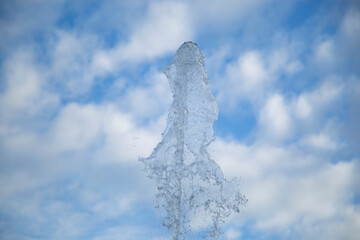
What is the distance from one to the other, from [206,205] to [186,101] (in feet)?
29.7

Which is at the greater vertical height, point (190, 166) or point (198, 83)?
point (198, 83)

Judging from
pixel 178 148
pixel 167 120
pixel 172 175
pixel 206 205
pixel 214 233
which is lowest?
pixel 214 233

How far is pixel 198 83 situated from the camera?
3325 centimetres

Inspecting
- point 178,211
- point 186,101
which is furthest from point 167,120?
point 178,211

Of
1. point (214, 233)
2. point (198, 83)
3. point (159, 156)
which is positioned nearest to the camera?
point (214, 233)

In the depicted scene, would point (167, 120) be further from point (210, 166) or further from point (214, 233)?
point (214, 233)

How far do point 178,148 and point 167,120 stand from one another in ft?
8.67

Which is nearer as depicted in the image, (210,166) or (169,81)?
(210,166)

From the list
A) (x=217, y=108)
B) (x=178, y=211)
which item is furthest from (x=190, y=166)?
(x=217, y=108)

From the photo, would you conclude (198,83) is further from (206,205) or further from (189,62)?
(206,205)

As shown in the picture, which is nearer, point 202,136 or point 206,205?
point 206,205

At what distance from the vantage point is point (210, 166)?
99.3 feet

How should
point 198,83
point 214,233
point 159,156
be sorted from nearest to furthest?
point 214,233, point 159,156, point 198,83

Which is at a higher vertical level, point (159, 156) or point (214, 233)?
point (159, 156)
